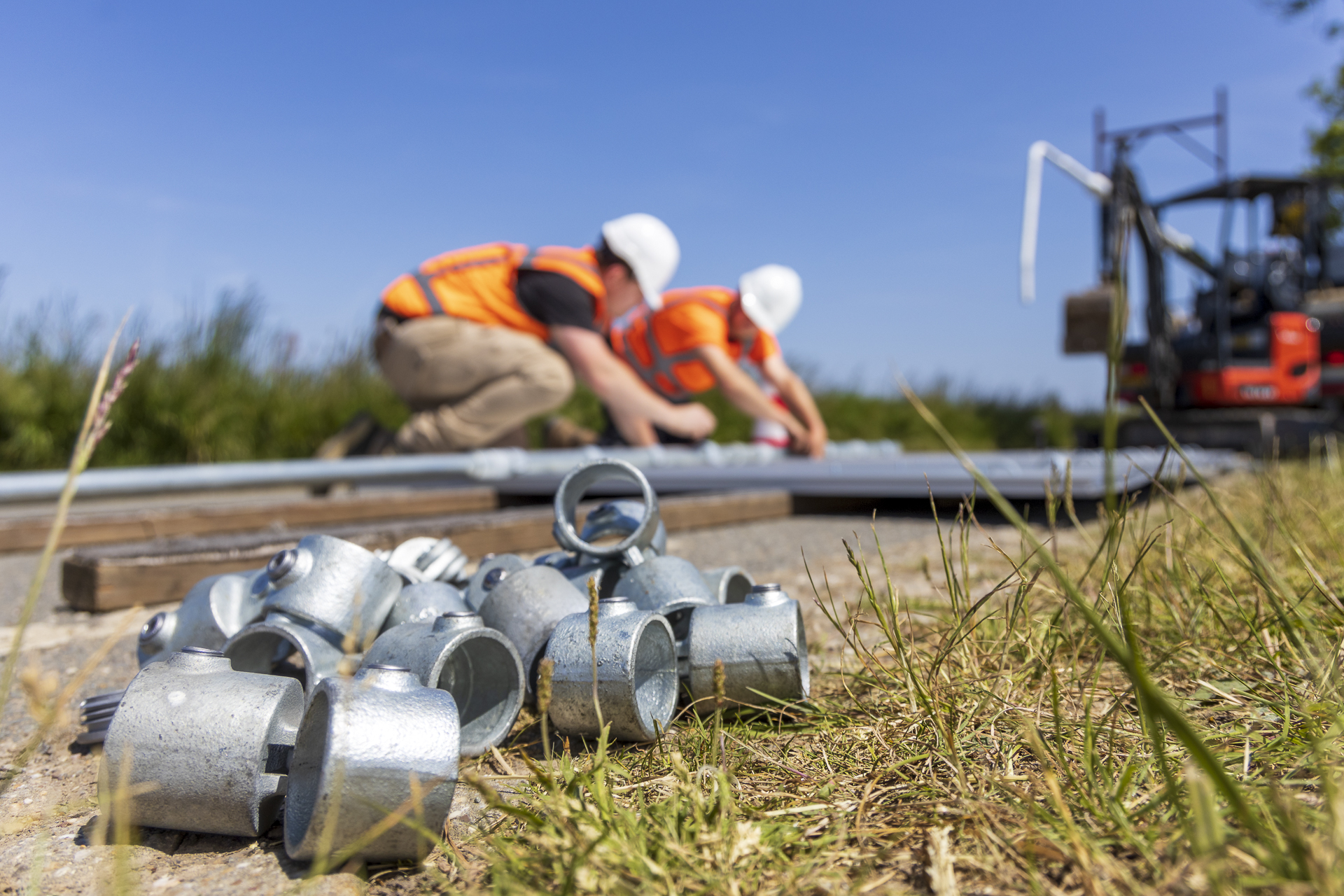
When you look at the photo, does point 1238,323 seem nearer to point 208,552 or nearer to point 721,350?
point 721,350

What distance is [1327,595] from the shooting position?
3.76 ft

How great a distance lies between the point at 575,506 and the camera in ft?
5.41

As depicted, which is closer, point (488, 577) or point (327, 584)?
point (327, 584)

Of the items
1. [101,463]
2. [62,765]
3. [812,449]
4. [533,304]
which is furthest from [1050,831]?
[101,463]

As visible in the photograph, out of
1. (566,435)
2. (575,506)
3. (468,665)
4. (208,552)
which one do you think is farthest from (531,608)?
(566,435)

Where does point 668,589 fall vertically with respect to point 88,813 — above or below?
above

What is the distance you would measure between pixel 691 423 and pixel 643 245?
126cm

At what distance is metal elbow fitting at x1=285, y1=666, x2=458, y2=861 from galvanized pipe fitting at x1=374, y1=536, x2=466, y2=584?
2.15 feet

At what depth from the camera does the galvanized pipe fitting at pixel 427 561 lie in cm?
160

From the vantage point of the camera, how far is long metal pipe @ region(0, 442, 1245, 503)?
3.38 meters

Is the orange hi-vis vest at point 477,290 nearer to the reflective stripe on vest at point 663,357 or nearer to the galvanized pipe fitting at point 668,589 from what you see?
the reflective stripe on vest at point 663,357

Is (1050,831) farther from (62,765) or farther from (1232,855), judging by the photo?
(62,765)

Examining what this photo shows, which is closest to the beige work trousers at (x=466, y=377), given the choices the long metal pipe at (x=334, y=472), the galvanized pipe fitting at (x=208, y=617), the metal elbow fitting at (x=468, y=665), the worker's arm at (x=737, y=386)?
the long metal pipe at (x=334, y=472)

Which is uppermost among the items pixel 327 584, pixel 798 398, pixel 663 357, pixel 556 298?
pixel 556 298
